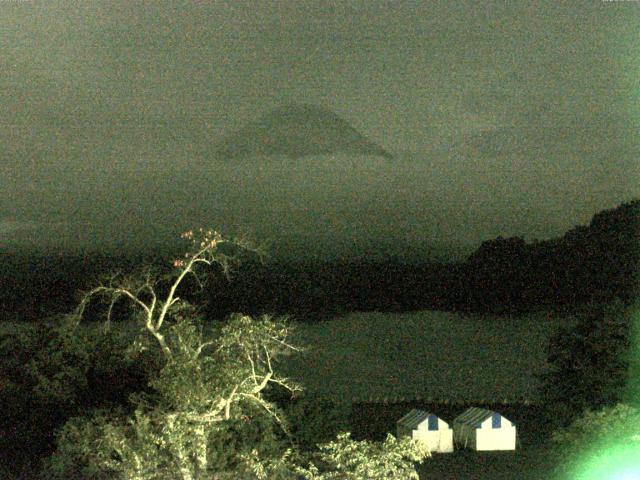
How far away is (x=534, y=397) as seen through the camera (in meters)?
21.3

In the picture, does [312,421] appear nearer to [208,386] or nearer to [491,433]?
[491,433]

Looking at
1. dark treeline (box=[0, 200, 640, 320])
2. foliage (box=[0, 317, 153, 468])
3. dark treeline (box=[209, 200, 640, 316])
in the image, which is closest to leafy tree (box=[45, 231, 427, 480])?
foliage (box=[0, 317, 153, 468])

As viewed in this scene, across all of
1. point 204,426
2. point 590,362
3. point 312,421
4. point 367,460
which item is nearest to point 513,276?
point 590,362

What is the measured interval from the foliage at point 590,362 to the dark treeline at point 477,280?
367 inches

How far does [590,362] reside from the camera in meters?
14.8

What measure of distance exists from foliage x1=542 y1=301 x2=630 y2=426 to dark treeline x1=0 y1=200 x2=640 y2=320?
9.32m

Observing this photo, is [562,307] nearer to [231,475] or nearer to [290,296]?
[290,296]

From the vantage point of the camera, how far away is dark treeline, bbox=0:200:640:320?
922 inches

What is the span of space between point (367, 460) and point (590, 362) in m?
6.13

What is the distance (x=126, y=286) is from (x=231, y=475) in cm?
354

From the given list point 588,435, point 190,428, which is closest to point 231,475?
point 190,428

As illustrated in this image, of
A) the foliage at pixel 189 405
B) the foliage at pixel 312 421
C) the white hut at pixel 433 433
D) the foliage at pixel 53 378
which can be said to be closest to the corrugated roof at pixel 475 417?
the white hut at pixel 433 433

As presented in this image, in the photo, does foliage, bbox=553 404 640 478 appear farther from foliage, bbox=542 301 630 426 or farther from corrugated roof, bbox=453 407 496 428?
corrugated roof, bbox=453 407 496 428

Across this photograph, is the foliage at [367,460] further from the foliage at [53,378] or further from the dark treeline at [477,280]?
the dark treeline at [477,280]
